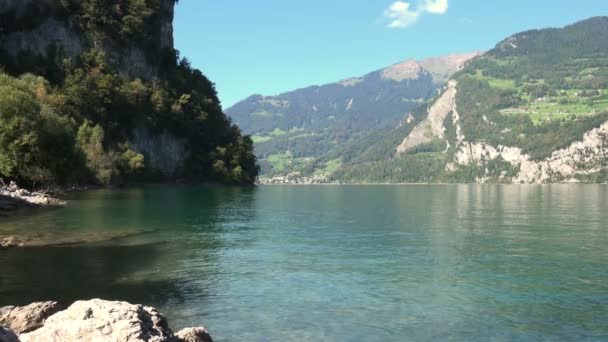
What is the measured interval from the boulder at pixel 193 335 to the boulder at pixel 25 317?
6.54 meters

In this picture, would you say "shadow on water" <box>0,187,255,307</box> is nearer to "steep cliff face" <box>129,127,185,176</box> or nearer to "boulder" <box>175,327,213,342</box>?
"boulder" <box>175,327,213,342</box>

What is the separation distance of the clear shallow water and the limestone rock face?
260 inches

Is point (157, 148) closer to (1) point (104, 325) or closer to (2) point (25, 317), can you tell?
(2) point (25, 317)

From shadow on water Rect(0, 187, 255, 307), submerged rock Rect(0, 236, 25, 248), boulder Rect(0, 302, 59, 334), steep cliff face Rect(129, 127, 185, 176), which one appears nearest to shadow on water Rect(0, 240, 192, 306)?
shadow on water Rect(0, 187, 255, 307)

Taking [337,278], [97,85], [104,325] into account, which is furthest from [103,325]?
[97,85]

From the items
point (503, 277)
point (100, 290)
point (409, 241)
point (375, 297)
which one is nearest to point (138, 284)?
point (100, 290)

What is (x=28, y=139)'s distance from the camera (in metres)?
73.2

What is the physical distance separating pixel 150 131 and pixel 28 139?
114176mm

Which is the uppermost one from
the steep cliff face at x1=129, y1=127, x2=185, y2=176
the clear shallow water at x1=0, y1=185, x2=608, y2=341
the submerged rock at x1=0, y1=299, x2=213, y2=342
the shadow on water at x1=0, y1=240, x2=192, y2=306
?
the steep cliff face at x1=129, y1=127, x2=185, y2=176

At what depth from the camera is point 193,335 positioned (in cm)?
1742

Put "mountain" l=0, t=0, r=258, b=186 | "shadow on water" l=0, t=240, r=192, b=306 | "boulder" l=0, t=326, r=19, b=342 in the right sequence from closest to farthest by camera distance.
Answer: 1. "boulder" l=0, t=326, r=19, b=342
2. "shadow on water" l=0, t=240, r=192, b=306
3. "mountain" l=0, t=0, r=258, b=186

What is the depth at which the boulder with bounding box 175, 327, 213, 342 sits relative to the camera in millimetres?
17145

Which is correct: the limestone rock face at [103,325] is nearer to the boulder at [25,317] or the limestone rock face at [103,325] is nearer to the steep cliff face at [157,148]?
the boulder at [25,317]

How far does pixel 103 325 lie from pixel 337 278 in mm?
20141
